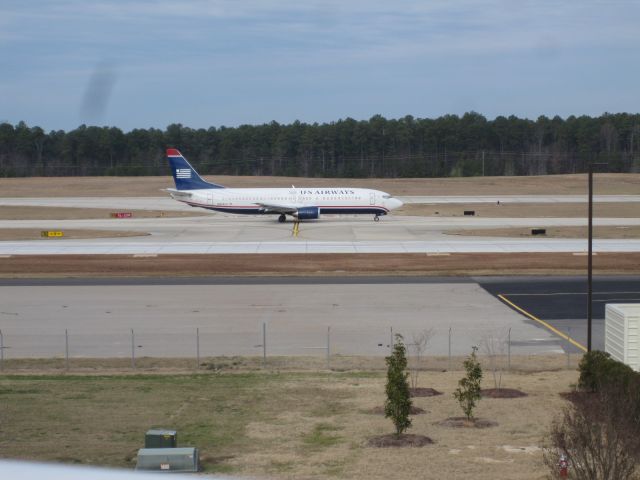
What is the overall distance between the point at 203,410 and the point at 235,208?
6676 centimetres

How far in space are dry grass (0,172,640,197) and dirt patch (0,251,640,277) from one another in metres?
81.0

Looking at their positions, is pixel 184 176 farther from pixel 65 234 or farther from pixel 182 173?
pixel 65 234

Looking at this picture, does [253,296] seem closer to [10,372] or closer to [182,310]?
[182,310]

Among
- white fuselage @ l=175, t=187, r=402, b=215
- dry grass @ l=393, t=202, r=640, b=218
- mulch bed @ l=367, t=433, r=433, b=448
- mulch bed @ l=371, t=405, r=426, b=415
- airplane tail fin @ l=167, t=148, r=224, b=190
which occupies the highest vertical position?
airplane tail fin @ l=167, t=148, r=224, b=190

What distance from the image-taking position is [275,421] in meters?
22.7

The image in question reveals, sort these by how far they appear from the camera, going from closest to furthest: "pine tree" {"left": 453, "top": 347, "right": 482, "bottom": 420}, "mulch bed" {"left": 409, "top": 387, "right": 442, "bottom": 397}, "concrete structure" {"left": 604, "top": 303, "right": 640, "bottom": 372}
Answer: "pine tree" {"left": 453, "top": 347, "right": 482, "bottom": 420} → "mulch bed" {"left": 409, "top": 387, "right": 442, "bottom": 397} → "concrete structure" {"left": 604, "top": 303, "right": 640, "bottom": 372}

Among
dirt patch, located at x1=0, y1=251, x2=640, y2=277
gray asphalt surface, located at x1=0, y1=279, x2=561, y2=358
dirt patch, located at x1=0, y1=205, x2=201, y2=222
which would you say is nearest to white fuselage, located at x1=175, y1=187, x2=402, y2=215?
dirt patch, located at x1=0, y1=205, x2=201, y2=222

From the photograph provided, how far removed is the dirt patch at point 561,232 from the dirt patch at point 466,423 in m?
52.6

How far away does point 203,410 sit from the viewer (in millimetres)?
23984

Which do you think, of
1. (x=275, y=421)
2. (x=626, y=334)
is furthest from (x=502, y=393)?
(x=275, y=421)

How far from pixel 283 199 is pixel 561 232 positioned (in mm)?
27759

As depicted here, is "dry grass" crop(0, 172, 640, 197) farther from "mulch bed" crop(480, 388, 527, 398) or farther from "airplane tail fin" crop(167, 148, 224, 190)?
"mulch bed" crop(480, 388, 527, 398)

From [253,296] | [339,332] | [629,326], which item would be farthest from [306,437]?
[253,296]

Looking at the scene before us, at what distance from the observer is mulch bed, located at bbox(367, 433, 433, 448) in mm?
20344
